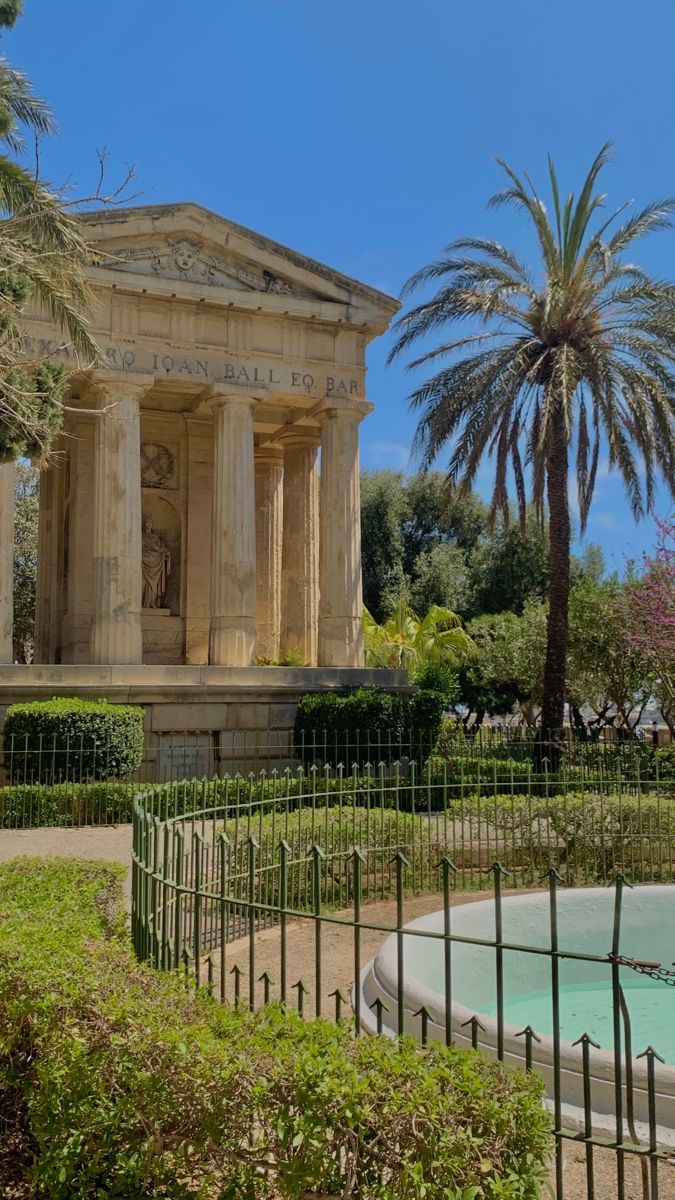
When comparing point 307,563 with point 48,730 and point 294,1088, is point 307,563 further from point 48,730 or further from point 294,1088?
point 294,1088

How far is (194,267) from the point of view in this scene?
1989cm

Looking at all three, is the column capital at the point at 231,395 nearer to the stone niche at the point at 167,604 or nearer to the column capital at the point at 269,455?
the stone niche at the point at 167,604

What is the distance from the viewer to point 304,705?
60.4 ft

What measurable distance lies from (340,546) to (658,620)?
7.27 metres

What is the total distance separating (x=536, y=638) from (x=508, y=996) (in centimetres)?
2327

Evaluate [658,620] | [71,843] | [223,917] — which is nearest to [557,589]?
[658,620]

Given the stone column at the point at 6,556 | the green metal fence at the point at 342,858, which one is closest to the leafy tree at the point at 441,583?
the stone column at the point at 6,556

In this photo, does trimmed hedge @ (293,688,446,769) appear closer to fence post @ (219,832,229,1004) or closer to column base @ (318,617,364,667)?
column base @ (318,617,364,667)

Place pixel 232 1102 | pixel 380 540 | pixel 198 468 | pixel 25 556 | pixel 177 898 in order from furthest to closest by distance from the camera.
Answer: pixel 380 540 < pixel 25 556 < pixel 198 468 < pixel 177 898 < pixel 232 1102

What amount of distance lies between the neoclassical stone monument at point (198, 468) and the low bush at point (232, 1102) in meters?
13.4

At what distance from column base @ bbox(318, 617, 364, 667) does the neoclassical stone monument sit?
33 mm

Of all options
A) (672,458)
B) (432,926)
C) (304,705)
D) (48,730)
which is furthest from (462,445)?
(432,926)

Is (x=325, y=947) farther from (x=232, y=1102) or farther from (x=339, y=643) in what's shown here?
(x=339, y=643)

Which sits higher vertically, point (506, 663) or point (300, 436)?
point (300, 436)
